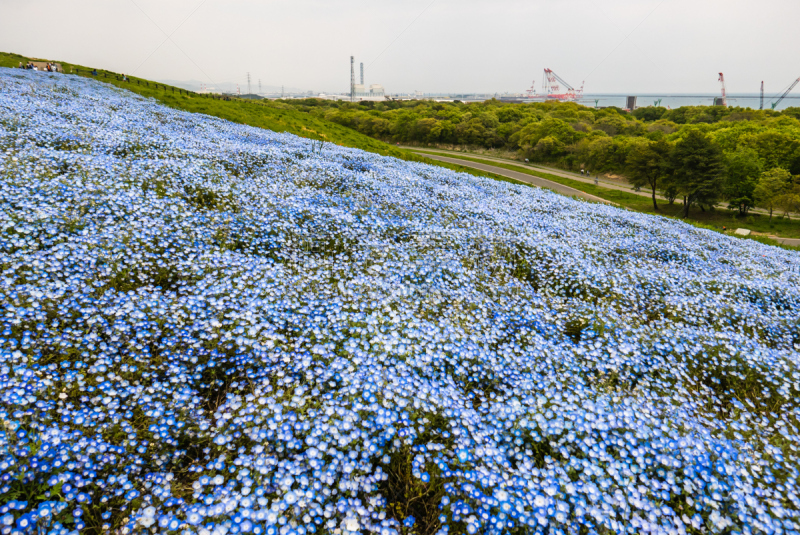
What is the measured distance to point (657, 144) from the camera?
49844mm

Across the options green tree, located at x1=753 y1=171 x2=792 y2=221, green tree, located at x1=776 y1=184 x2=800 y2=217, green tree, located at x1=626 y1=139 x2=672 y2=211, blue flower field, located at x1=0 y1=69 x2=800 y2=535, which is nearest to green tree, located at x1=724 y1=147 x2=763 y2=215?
green tree, located at x1=753 y1=171 x2=792 y2=221

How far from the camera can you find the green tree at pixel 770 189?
4844 cm

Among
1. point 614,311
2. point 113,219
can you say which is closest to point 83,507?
point 113,219

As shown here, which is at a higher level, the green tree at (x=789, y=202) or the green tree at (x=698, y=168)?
the green tree at (x=698, y=168)

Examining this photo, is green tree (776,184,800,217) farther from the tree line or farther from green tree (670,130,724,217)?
green tree (670,130,724,217)

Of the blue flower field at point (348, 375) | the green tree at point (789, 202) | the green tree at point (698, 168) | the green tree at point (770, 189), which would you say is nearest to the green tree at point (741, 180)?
the green tree at point (770, 189)

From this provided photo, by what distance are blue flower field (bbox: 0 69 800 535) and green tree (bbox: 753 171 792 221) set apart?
2165 inches

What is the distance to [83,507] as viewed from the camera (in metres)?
2.99

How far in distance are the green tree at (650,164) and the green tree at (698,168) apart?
5.84 ft

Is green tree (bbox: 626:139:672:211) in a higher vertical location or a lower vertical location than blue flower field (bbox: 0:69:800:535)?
higher

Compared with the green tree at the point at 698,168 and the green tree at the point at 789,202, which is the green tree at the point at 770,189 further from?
the green tree at the point at 698,168

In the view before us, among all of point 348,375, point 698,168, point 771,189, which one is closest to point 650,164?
point 698,168

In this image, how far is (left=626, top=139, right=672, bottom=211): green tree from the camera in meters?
48.8

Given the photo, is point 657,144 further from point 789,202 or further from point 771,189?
point 789,202
